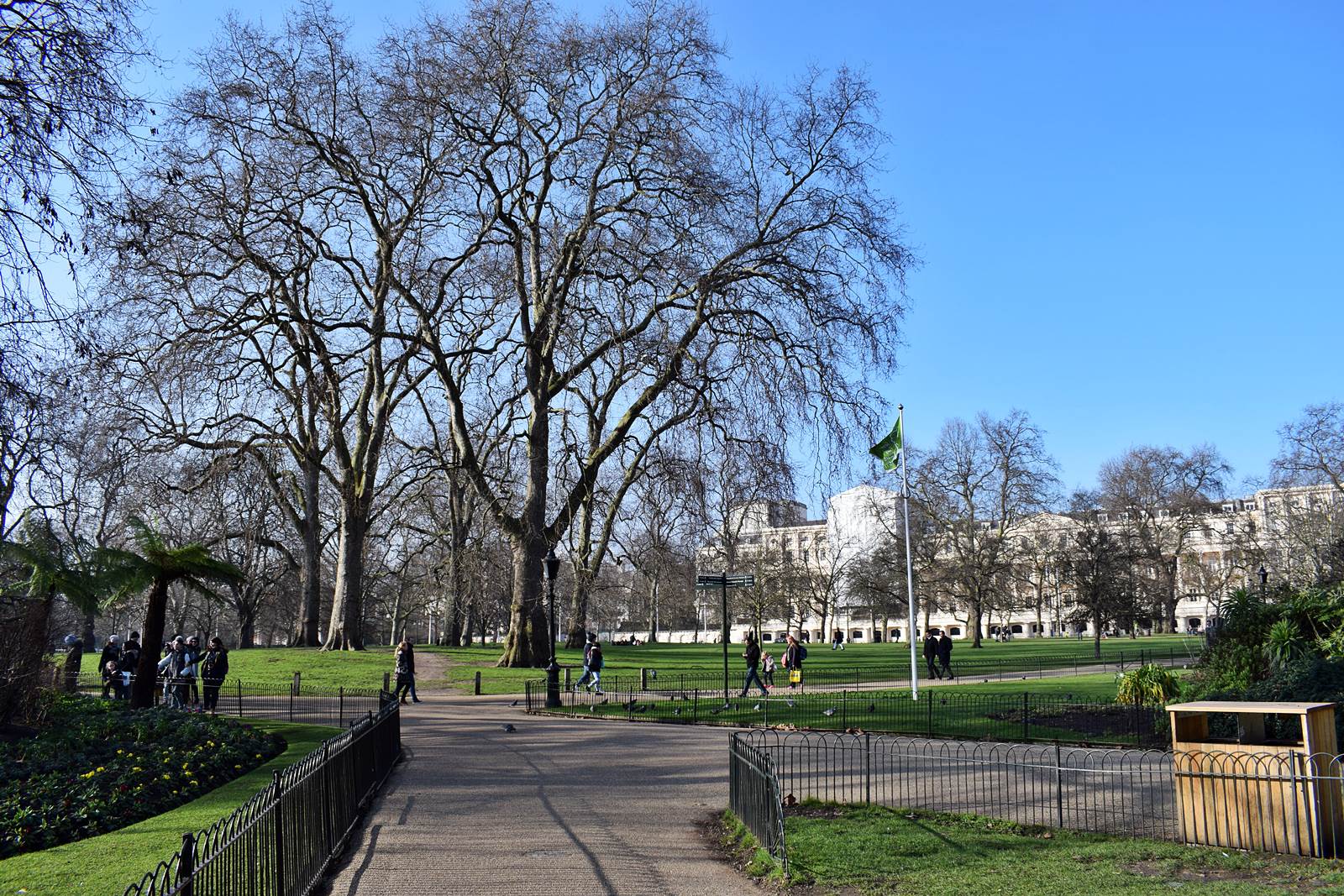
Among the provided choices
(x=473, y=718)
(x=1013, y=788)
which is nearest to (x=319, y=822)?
(x=1013, y=788)

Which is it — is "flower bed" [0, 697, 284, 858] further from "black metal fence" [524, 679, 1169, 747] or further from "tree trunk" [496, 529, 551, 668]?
"tree trunk" [496, 529, 551, 668]

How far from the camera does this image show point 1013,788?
13.4 m

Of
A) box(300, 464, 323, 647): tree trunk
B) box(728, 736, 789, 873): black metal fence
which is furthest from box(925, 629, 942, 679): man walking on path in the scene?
box(728, 736, 789, 873): black metal fence

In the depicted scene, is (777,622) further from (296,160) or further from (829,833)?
(829,833)

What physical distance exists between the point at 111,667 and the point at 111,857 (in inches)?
785

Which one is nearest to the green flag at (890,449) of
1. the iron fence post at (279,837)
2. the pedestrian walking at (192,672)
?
the pedestrian walking at (192,672)

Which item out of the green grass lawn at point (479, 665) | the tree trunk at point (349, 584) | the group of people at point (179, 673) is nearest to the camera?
the group of people at point (179, 673)

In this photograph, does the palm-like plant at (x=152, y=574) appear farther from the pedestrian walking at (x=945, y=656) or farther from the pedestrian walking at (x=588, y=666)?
the pedestrian walking at (x=945, y=656)

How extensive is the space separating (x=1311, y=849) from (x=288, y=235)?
31.2 meters

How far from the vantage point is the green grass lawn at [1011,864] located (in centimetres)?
835

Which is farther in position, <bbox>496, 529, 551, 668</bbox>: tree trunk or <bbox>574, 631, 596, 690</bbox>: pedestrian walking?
<bbox>496, 529, 551, 668</bbox>: tree trunk

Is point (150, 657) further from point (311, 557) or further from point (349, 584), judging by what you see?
point (311, 557)

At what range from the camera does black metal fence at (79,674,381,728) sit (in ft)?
76.5

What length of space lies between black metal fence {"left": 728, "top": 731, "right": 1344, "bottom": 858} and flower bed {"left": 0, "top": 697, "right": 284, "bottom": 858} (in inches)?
270
